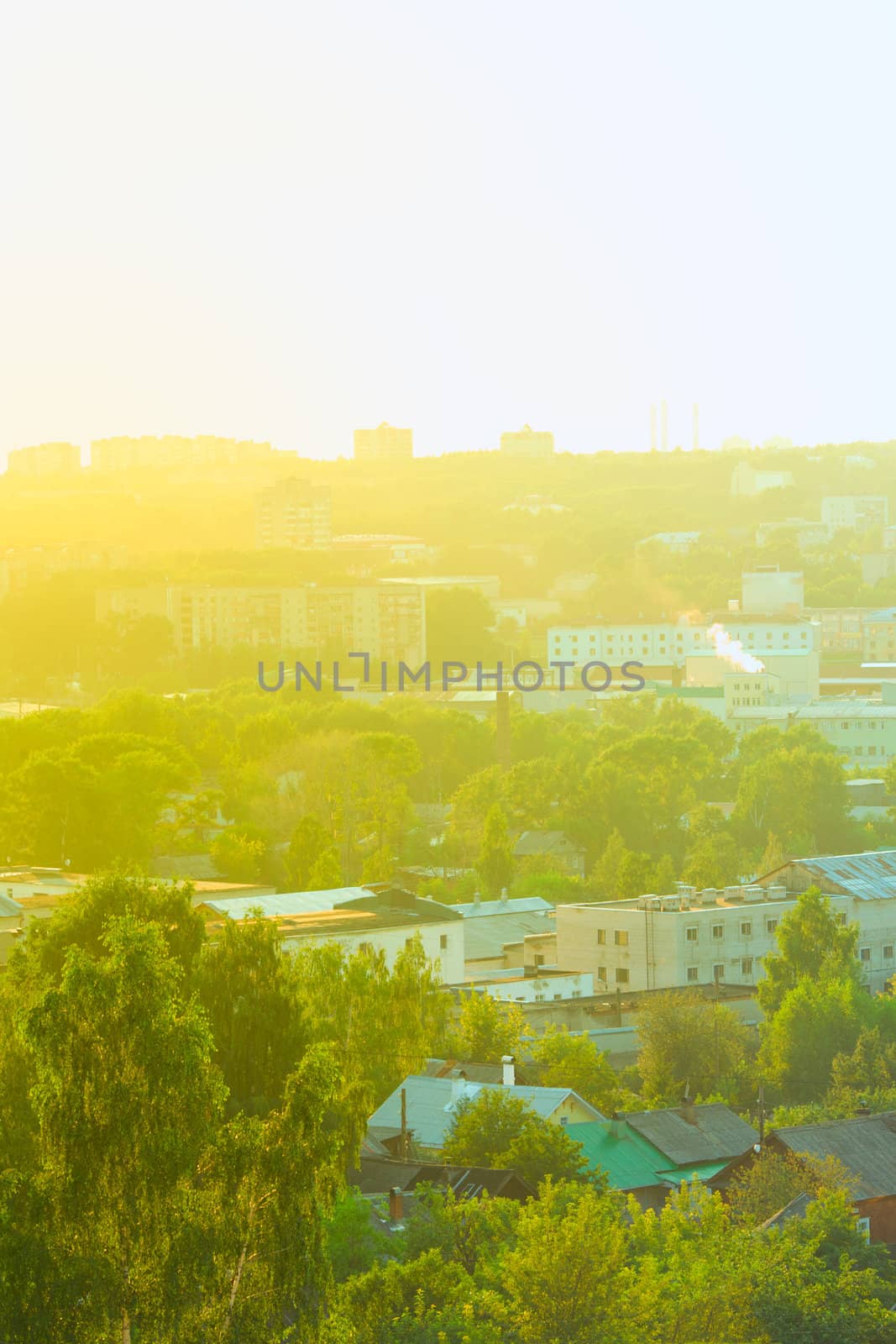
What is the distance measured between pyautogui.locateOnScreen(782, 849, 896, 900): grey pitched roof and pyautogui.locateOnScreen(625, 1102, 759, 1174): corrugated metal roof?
1108 cm

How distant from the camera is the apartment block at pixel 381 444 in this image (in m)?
147

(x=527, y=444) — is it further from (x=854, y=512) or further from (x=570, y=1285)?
(x=570, y=1285)

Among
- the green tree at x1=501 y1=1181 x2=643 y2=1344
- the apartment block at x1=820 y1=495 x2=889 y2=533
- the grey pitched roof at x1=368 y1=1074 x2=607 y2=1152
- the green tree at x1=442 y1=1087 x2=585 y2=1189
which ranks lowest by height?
the grey pitched roof at x1=368 y1=1074 x2=607 y2=1152

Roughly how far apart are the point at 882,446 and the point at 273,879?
10699cm

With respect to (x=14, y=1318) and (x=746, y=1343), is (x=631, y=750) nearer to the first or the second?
(x=746, y=1343)

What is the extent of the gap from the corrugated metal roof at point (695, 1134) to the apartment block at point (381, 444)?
128097 millimetres

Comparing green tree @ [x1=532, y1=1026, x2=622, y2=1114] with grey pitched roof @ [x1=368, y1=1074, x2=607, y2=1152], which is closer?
grey pitched roof @ [x1=368, y1=1074, x2=607, y2=1152]

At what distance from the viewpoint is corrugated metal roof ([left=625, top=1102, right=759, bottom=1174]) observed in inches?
695

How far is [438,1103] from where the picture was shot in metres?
18.3

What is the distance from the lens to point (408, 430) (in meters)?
148

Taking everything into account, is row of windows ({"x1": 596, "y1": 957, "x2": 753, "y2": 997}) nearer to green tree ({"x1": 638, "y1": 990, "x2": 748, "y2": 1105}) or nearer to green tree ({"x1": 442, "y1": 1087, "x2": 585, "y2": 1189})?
green tree ({"x1": 638, "y1": 990, "x2": 748, "y2": 1105})

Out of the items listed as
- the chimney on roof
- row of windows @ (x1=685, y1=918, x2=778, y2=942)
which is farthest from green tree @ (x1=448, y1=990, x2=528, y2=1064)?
row of windows @ (x1=685, y1=918, x2=778, y2=942)

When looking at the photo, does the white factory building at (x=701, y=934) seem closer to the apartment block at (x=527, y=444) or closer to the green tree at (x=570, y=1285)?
the green tree at (x=570, y=1285)

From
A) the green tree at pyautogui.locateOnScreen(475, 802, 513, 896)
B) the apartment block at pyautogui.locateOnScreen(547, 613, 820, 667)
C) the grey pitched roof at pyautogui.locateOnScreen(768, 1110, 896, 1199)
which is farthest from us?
the apartment block at pyautogui.locateOnScreen(547, 613, 820, 667)
